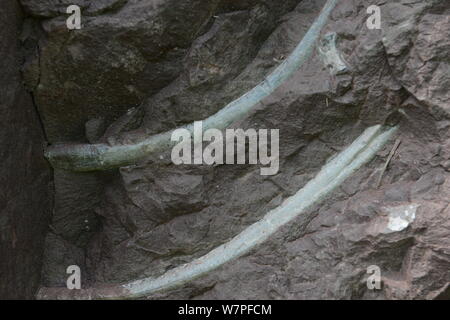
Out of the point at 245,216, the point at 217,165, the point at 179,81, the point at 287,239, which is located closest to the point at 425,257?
the point at 287,239

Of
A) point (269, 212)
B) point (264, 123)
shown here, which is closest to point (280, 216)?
point (269, 212)

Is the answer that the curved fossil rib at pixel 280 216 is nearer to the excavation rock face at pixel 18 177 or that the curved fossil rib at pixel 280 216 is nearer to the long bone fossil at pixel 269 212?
the long bone fossil at pixel 269 212

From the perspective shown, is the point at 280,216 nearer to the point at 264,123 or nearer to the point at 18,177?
the point at 264,123

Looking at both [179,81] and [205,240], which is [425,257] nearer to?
[205,240]

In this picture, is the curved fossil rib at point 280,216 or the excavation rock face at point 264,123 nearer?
the excavation rock face at point 264,123

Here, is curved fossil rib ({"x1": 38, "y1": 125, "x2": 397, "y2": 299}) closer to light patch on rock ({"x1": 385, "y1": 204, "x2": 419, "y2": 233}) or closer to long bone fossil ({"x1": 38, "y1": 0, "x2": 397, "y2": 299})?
long bone fossil ({"x1": 38, "y1": 0, "x2": 397, "y2": 299})

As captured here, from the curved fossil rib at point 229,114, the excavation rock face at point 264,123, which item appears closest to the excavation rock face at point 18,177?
the excavation rock face at point 264,123
